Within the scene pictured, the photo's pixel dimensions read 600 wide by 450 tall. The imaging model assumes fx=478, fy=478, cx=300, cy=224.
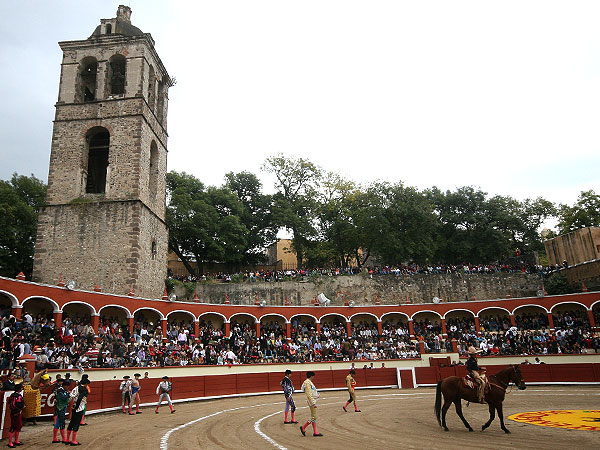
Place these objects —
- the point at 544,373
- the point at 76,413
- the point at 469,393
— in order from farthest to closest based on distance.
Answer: the point at 544,373 → the point at 469,393 → the point at 76,413

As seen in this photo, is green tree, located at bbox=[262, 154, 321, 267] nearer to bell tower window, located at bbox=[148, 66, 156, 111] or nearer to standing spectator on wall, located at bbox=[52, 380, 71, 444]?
bell tower window, located at bbox=[148, 66, 156, 111]

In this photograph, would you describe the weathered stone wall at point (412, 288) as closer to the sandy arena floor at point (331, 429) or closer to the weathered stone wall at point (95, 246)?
the weathered stone wall at point (95, 246)

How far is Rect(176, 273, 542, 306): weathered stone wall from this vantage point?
32.7 metres

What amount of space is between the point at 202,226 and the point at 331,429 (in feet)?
93.8

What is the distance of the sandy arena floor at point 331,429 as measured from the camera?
8.98 m

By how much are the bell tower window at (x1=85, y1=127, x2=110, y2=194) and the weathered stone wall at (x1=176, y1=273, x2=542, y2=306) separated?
12530 mm

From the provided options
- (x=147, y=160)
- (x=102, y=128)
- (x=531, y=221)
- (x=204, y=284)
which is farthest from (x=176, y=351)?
(x=531, y=221)

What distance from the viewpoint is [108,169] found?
90.7 ft

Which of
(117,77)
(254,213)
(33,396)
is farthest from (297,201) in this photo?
(33,396)

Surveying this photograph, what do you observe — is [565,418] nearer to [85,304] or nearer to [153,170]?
[85,304]

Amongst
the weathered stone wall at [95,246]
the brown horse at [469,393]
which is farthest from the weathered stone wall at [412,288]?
the brown horse at [469,393]

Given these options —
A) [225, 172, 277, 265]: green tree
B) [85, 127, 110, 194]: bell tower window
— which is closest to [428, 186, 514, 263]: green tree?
[225, 172, 277, 265]: green tree

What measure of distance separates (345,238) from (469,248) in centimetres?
1046

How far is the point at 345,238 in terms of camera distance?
4262 cm
